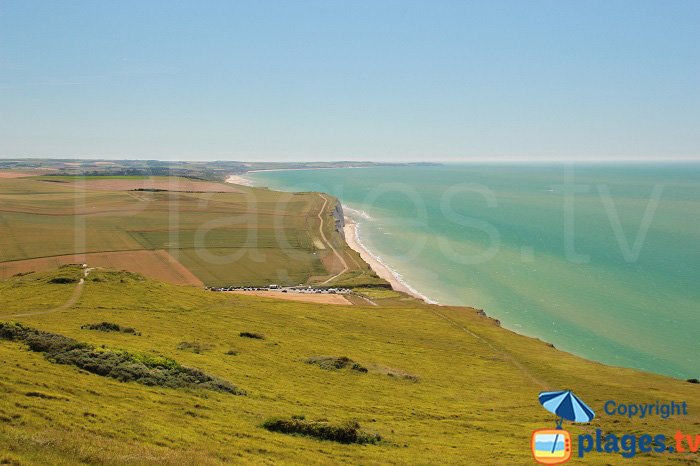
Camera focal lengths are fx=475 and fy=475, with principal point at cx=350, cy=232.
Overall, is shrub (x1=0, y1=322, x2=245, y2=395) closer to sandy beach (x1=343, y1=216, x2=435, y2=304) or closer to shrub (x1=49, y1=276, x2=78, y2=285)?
shrub (x1=49, y1=276, x2=78, y2=285)

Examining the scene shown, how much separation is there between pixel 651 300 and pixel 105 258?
11967 centimetres

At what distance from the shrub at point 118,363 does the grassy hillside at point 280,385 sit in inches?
30.3

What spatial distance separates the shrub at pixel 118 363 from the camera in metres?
32.3

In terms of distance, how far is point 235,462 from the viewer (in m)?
21.6

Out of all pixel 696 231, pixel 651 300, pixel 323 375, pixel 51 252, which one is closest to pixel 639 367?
pixel 651 300

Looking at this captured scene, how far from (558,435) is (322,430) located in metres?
15.9

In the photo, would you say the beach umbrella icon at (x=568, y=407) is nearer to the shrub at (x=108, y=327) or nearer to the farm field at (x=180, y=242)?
the shrub at (x=108, y=327)

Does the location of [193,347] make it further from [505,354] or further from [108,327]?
[505,354]

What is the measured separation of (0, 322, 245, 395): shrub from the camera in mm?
32312

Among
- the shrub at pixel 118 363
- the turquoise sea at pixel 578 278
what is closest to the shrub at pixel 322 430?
the shrub at pixel 118 363

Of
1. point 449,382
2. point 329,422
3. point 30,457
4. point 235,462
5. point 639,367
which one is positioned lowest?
point 639,367

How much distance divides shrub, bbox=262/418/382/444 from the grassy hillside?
0.65m

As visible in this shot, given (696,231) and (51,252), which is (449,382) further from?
(696,231)

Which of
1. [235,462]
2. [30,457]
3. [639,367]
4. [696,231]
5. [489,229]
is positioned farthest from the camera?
[489,229]
